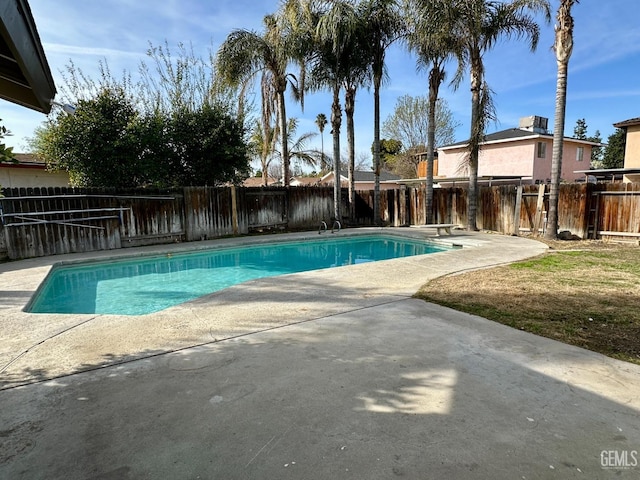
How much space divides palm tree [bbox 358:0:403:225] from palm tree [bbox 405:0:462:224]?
4.17ft

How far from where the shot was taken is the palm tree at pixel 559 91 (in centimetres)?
928

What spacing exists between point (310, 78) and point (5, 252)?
11.7 meters

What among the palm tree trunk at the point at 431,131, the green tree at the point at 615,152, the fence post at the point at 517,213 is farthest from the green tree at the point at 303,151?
the green tree at the point at 615,152

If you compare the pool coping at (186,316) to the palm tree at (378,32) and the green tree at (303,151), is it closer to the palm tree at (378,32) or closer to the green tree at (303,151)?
the palm tree at (378,32)

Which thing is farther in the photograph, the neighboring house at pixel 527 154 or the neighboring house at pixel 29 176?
the neighboring house at pixel 527 154

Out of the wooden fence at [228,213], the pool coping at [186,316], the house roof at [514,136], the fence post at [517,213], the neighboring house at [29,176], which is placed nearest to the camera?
the pool coping at [186,316]

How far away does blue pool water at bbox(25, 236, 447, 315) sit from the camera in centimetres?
646

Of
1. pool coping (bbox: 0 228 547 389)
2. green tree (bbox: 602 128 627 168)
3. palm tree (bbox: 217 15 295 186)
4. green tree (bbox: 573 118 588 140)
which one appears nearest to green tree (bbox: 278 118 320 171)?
palm tree (bbox: 217 15 295 186)

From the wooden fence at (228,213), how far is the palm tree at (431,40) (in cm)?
291

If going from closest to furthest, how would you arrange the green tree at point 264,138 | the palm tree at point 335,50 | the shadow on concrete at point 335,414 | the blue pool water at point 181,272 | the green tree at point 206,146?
the shadow on concrete at point 335,414 < the blue pool water at point 181,272 < the palm tree at point 335,50 < the green tree at point 206,146 < the green tree at point 264,138

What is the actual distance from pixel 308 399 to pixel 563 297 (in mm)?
4244

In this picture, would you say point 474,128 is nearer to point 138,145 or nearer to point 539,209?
point 539,209

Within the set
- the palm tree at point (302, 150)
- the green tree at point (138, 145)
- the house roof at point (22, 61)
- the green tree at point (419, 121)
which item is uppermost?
the green tree at point (419, 121)

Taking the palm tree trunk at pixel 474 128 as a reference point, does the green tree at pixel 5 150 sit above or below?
below
